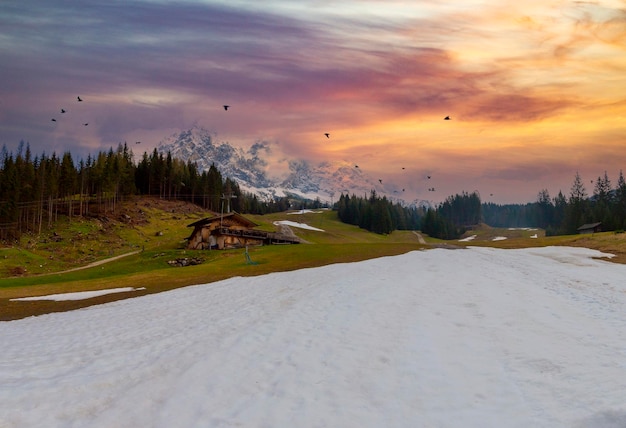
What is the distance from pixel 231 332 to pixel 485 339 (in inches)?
388

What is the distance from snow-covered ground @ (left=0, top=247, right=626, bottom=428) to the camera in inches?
360

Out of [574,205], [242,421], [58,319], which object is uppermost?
[574,205]

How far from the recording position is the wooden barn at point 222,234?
7556 cm

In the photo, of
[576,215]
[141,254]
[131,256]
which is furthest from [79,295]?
[576,215]

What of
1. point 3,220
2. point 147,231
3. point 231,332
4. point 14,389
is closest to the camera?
point 14,389

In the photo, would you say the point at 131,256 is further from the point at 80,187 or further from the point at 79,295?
A: the point at 80,187

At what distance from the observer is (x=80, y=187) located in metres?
115

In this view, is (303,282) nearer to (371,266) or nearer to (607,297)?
(371,266)

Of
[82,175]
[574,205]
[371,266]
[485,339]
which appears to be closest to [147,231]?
[82,175]

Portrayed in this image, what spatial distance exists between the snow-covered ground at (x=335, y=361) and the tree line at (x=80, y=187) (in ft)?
152

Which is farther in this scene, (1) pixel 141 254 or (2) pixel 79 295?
(1) pixel 141 254

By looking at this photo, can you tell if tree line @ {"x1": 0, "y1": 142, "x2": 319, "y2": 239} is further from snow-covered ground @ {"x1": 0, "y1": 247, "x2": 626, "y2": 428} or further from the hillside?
snow-covered ground @ {"x1": 0, "y1": 247, "x2": 626, "y2": 428}

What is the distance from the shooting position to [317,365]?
12.0 metres

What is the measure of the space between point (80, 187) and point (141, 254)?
6280 cm
